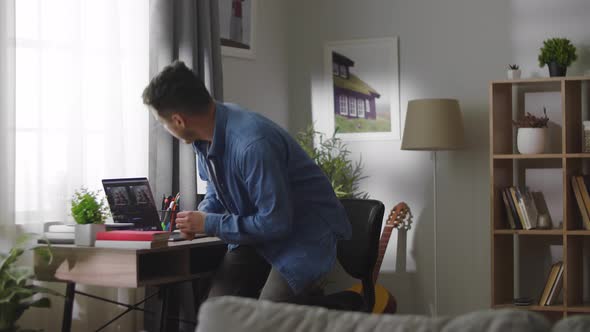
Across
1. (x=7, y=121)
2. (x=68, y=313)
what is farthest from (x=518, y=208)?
(x=7, y=121)

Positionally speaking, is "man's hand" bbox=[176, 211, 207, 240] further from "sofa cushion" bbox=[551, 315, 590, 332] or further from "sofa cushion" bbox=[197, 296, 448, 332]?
"sofa cushion" bbox=[551, 315, 590, 332]

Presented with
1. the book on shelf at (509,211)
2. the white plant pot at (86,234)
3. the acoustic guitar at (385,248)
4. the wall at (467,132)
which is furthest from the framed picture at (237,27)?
the white plant pot at (86,234)

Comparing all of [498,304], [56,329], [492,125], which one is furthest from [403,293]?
[56,329]

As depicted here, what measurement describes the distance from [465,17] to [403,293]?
1642 millimetres

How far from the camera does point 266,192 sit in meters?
2.36

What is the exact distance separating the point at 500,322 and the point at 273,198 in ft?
3.82

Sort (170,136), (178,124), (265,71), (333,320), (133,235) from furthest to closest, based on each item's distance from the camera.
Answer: (265,71) < (170,136) < (133,235) < (178,124) < (333,320)

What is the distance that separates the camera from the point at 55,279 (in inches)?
116

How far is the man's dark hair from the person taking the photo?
2.40 meters

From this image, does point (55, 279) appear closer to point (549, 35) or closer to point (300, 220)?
point (300, 220)

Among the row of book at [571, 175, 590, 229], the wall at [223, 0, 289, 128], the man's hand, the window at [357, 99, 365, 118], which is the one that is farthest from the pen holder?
the row of book at [571, 175, 590, 229]

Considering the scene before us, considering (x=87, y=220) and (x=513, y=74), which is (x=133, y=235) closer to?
Result: (x=87, y=220)

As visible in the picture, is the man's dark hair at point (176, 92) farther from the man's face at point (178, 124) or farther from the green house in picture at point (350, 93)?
the green house in picture at point (350, 93)

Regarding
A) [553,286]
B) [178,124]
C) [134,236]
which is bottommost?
[553,286]
